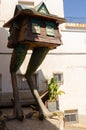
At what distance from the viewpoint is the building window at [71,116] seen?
9289mm

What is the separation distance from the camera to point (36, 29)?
22.0 ft

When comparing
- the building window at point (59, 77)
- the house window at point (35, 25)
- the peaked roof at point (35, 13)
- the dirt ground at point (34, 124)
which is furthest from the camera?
the building window at point (59, 77)

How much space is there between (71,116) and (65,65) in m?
1.89

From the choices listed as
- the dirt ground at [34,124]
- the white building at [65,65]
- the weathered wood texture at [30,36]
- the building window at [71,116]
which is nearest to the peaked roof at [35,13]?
the weathered wood texture at [30,36]

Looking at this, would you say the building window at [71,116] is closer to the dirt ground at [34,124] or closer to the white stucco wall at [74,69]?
the white stucco wall at [74,69]

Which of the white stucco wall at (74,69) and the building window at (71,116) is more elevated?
the white stucco wall at (74,69)

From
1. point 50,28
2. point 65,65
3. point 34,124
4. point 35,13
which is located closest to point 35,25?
point 35,13

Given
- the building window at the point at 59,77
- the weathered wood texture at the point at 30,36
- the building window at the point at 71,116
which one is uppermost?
the weathered wood texture at the point at 30,36

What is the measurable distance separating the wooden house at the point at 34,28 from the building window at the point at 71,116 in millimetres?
3168

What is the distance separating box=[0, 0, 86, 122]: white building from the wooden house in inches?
83.8

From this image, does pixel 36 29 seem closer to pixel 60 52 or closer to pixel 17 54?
pixel 17 54

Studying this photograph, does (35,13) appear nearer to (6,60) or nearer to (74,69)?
(6,60)

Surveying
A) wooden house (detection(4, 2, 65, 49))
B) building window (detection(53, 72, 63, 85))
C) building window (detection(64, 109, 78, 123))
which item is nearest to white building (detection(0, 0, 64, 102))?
building window (detection(53, 72, 63, 85))

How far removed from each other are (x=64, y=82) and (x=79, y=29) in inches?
83.8
